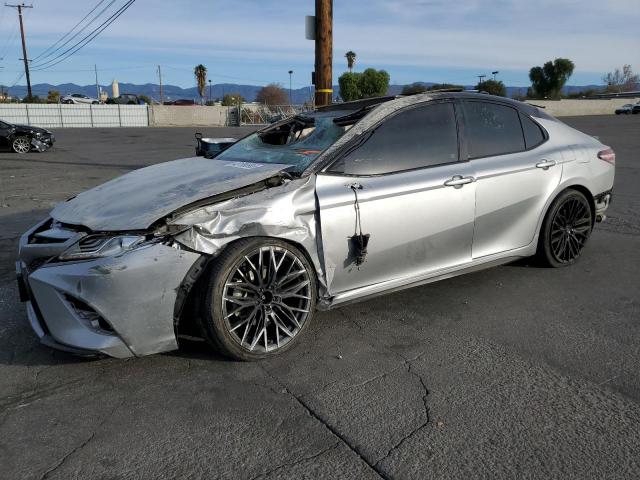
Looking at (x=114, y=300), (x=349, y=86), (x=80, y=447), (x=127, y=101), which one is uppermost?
(x=349, y=86)

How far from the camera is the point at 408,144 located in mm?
4090

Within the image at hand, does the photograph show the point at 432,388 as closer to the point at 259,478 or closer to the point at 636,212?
the point at 259,478

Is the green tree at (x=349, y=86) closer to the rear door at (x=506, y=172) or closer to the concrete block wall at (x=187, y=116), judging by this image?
the concrete block wall at (x=187, y=116)

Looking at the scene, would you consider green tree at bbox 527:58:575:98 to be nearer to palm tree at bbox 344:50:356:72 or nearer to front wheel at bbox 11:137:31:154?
palm tree at bbox 344:50:356:72

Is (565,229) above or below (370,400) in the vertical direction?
above

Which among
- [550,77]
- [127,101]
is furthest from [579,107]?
[127,101]

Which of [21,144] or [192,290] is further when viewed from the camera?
Result: [21,144]

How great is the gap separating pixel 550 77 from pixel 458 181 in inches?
3428

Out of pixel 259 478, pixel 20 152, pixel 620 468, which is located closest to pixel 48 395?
pixel 259 478

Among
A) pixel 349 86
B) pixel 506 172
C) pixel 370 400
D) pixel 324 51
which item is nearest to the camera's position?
pixel 370 400

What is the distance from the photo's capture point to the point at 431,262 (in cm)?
412

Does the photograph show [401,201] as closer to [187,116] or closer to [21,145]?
[21,145]

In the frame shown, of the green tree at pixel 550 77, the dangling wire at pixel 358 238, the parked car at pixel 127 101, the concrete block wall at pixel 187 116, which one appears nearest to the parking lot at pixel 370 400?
the dangling wire at pixel 358 238

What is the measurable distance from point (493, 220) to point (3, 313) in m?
3.83
